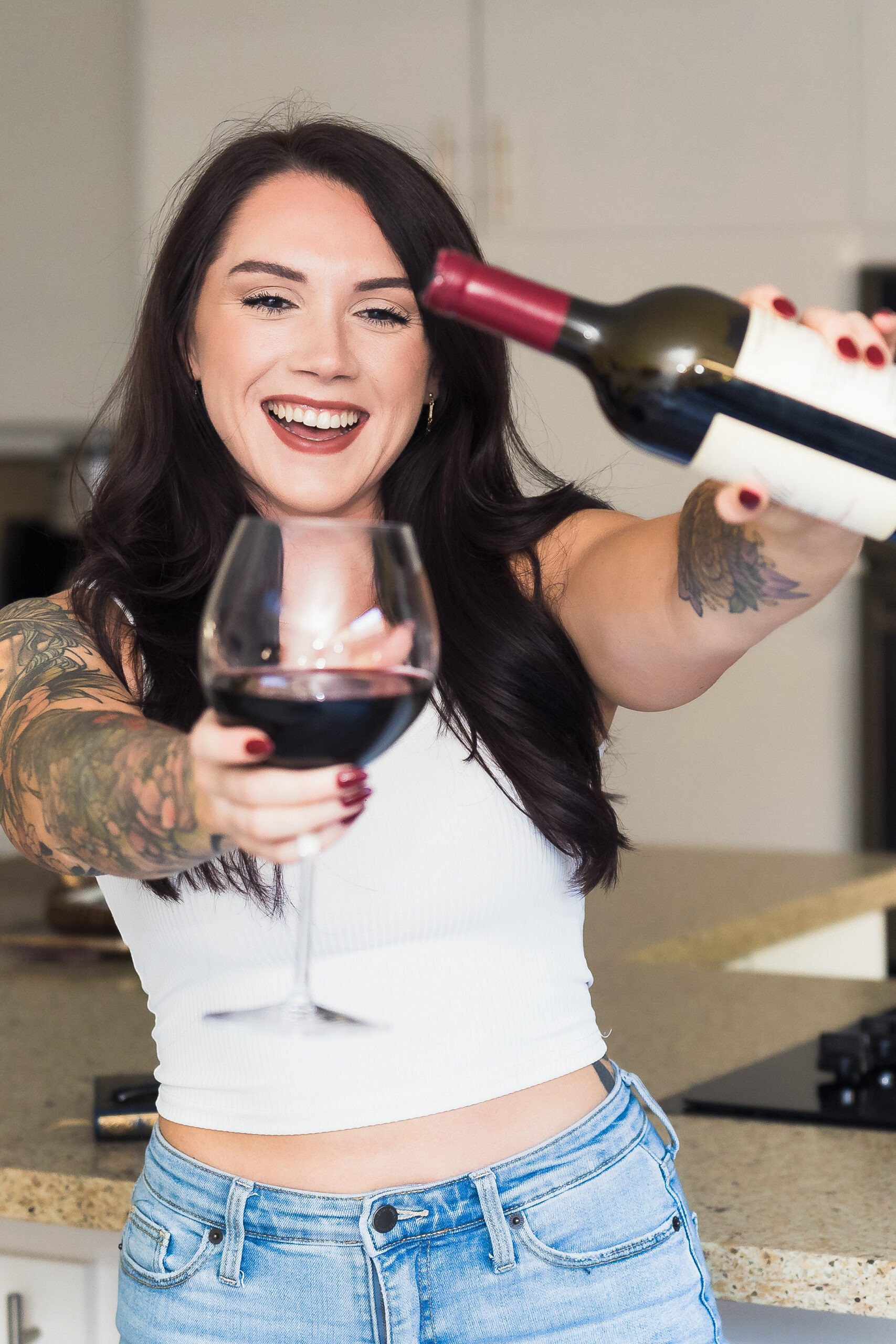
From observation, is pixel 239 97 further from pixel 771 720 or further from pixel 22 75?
pixel 771 720

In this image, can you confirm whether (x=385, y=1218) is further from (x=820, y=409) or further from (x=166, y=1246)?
(x=820, y=409)

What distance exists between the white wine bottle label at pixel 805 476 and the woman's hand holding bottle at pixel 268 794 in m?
0.22

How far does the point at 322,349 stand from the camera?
3.27ft

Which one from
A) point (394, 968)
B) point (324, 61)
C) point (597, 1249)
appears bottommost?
point (597, 1249)

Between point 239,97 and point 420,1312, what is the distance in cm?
294

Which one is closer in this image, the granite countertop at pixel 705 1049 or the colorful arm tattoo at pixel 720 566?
the colorful arm tattoo at pixel 720 566

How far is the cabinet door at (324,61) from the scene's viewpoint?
128 inches

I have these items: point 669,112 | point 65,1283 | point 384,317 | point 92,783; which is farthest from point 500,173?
point 92,783

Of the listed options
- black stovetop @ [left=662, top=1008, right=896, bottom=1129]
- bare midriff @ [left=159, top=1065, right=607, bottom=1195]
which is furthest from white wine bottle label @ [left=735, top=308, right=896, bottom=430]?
black stovetop @ [left=662, top=1008, right=896, bottom=1129]

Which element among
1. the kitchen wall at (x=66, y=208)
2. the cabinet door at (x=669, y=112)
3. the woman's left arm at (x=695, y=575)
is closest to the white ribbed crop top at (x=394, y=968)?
the woman's left arm at (x=695, y=575)

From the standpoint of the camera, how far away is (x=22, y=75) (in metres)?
3.35

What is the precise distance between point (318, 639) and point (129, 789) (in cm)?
11

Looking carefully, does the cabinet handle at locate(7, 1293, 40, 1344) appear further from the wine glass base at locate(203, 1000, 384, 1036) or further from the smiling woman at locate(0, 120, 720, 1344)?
the wine glass base at locate(203, 1000, 384, 1036)

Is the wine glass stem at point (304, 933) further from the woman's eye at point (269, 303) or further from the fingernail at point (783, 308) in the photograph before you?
the woman's eye at point (269, 303)
